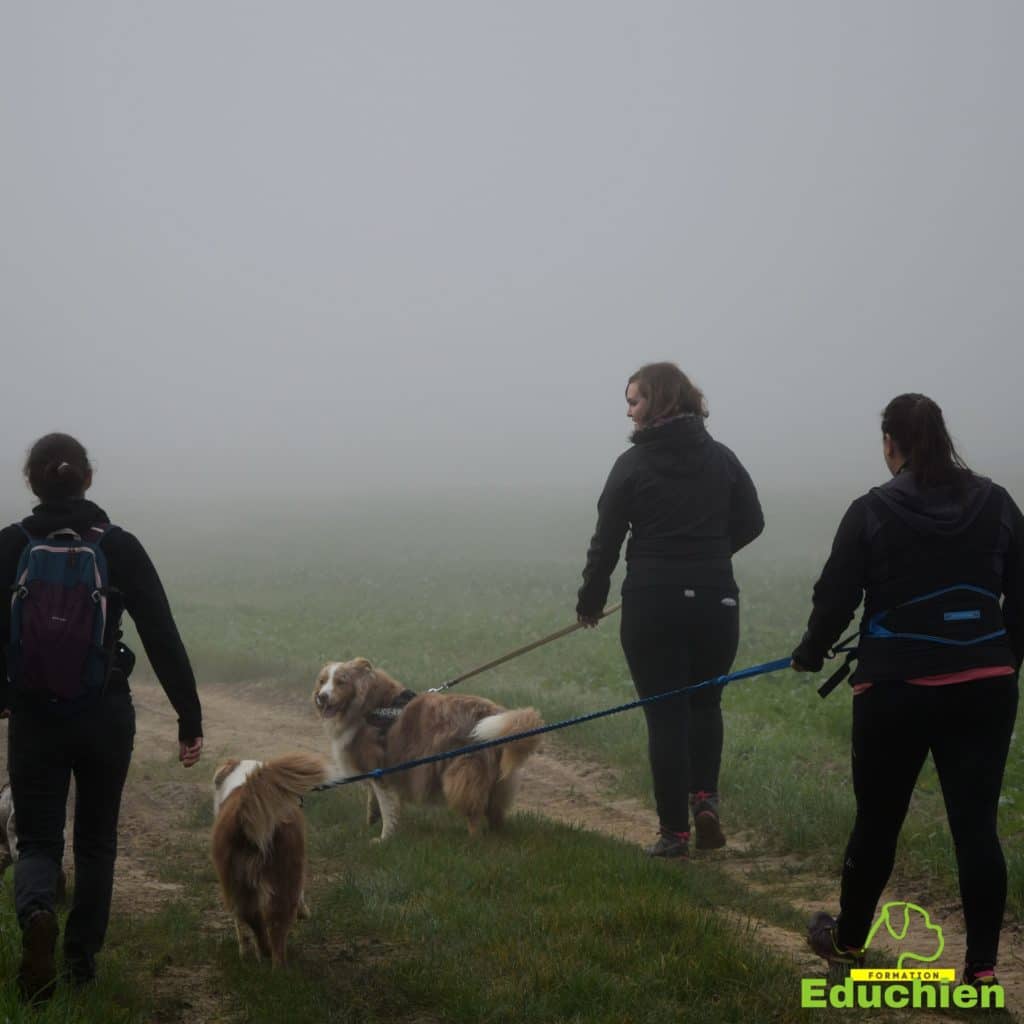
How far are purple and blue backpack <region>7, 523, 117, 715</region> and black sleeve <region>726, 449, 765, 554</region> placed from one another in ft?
11.9

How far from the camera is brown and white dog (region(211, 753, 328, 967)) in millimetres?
4859

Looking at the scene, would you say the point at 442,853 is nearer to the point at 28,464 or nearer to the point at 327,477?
the point at 28,464

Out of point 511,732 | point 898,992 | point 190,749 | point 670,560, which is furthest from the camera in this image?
point 511,732

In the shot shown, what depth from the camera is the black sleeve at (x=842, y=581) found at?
4.05 meters

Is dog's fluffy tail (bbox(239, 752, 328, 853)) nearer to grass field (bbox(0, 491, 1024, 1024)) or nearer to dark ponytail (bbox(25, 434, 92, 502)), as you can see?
grass field (bbox(0, 491, 1024, 1024))

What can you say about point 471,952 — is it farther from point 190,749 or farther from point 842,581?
point 842,581

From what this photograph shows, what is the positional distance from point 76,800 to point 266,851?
991 mm

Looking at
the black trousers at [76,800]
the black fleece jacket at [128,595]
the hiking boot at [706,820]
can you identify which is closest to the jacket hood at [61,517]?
the black fleece jacket at [128,595]

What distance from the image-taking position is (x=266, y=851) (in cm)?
490

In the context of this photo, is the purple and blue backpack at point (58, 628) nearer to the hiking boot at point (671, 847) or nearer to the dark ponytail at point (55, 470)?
the dark ponytail at point (55, 470)

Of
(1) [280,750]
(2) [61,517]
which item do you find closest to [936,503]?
(2) [61,517]

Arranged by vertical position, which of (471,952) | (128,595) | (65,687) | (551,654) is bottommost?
(551,654)

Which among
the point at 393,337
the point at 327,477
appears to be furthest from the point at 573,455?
the point at 393,337

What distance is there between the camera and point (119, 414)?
119m
